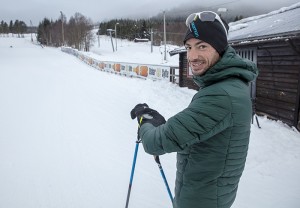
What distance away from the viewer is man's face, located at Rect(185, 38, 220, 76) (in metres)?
1.65

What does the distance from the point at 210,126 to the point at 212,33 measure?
2.13ft

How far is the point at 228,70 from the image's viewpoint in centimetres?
151

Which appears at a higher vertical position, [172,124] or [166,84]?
[172,124]

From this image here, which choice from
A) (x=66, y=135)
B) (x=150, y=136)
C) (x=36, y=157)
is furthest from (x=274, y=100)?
(x=150, y=136)

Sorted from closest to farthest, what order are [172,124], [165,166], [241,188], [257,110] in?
[172,124] < [241,188] < [165,166] < [257,110]

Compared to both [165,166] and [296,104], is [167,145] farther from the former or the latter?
[296,104]

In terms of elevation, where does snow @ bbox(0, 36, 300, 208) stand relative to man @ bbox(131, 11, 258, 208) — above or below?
below

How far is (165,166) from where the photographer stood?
17.1ft

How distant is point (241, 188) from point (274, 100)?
5.61 meters

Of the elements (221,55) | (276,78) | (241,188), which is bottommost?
(241,188)

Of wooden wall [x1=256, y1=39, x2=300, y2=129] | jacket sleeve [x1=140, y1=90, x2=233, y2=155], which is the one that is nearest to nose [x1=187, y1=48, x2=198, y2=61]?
jacket sleeve [x1=140, y1=90, x2=233, y2=155]

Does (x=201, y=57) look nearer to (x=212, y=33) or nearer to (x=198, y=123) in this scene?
(x=212, y=33)

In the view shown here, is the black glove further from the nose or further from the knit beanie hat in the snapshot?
the knit beanie hat

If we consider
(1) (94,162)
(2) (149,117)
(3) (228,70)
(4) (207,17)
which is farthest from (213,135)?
(1) (94,162)
